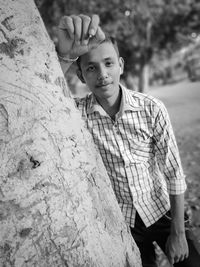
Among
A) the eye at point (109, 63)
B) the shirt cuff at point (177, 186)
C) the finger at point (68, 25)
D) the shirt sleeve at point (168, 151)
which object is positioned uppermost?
the finger at point (68, 25)

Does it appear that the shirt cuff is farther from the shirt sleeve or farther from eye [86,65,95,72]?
eye [86,65,95,72]

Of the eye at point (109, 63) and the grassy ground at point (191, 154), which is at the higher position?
the eye at point (109, 63)

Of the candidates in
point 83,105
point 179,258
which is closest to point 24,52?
point 83,105

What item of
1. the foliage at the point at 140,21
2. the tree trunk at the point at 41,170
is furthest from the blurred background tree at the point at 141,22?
the tree trunk at the point at 41,170

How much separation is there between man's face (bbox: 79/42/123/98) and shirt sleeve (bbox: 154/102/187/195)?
14.0 inches

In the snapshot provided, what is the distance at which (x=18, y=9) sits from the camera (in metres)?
0.91

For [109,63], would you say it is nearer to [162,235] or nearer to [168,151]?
[168,151]

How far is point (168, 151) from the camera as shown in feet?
5.52

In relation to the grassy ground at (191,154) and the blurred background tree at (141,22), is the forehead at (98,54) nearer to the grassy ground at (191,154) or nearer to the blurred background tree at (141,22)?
the grassy ground at (191,154)

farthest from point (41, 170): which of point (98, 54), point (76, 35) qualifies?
point (98, 54)

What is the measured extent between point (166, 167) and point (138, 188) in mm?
235

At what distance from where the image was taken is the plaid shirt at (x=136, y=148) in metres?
1.70

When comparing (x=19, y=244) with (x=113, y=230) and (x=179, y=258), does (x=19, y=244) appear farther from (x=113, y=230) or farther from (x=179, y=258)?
(x=179, y=258)

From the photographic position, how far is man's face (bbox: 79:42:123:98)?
173 centimetres
